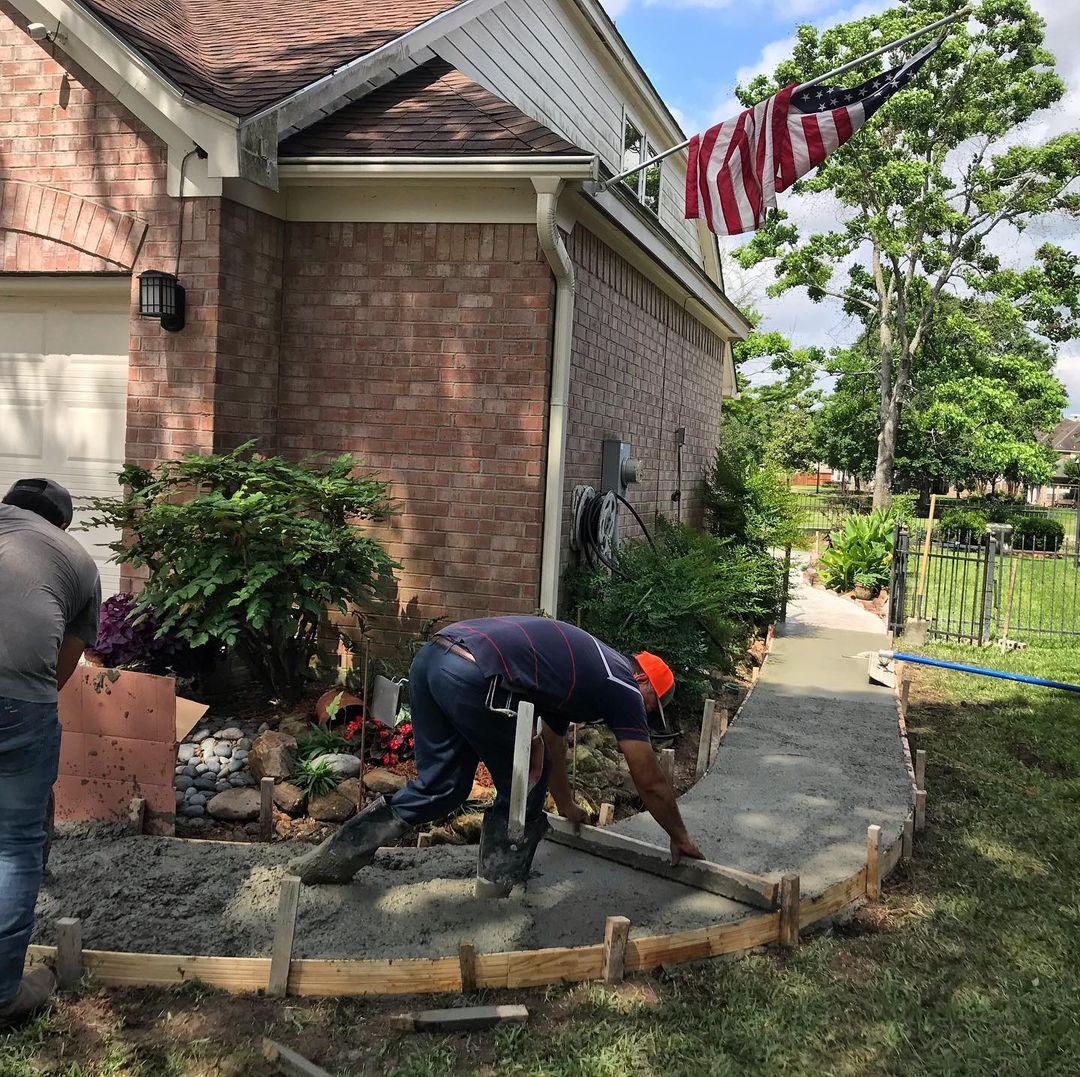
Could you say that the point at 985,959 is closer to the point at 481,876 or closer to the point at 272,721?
the point at 481,876

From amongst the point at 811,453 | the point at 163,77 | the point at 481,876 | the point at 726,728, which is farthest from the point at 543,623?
the point at 811,453

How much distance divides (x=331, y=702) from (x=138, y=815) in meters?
1.44

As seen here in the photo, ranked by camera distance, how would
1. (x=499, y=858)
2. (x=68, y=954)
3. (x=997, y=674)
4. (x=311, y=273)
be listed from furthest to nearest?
(x=997, y=674), (x=311, y=273), (x=499, y=858), (x=68, y=954)

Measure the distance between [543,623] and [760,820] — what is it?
2233 mm

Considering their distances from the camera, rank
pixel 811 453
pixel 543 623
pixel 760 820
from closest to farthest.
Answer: pixel 543 623 → pixel 760 820 → pixel 811 453

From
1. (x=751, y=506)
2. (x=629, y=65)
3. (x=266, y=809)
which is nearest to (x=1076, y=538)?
(x=751, y=506)

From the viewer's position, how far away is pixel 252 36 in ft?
28.4

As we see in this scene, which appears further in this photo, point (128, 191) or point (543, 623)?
point (128, 191)

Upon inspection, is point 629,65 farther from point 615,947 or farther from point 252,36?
point 615,947

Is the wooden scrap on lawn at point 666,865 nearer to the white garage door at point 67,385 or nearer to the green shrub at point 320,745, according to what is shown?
the green shrub at point 320,745

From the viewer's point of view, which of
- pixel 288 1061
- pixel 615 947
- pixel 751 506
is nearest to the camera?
pixel 288 1061

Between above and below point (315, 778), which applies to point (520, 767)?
above

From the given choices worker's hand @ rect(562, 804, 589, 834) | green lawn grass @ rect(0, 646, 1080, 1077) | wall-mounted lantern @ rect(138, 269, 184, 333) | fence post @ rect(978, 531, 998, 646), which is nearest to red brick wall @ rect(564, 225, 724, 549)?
wall-mounted lantern @ rect(138, 269, 184, 333)

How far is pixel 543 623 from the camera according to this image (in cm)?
408
